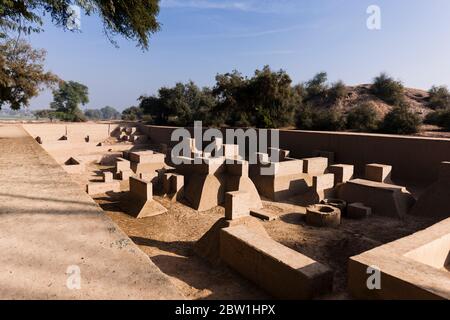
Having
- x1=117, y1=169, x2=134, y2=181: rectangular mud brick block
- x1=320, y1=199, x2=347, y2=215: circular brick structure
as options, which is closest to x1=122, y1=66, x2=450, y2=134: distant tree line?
x1=320, y1=199, x2=347, y2=215: circular brick structure

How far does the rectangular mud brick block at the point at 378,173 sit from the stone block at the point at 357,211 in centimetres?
165

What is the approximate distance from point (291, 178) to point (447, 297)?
879 cm

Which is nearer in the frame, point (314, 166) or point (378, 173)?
point (378, 173)

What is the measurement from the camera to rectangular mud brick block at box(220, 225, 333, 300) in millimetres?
4344

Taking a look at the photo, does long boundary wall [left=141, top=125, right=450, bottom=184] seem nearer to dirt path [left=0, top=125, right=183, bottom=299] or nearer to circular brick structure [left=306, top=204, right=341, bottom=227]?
circular brick structure [left=306, top=204, right=341, bottom=227]

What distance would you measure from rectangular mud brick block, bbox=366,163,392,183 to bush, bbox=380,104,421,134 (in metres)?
8.16

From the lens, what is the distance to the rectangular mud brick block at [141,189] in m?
9.93

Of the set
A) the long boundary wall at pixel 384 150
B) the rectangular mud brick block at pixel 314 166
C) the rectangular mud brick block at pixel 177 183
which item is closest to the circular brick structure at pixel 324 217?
the rectangular mud brick block at pixel 314 166

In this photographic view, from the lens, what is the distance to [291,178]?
11.7m

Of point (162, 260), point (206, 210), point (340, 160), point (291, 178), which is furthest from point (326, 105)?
point (162, 260)

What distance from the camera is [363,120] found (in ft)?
66.1

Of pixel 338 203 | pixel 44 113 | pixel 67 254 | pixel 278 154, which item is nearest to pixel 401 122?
pixel 278 154

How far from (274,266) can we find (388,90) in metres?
32.3

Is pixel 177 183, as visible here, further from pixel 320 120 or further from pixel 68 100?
pixel 68 100
